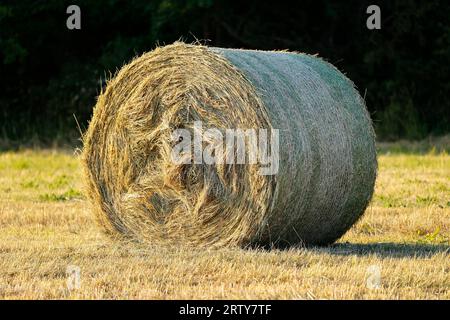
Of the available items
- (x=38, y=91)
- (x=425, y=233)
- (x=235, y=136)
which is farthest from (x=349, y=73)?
(x=235, y=136)

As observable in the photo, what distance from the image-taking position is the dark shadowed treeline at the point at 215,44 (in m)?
20.4

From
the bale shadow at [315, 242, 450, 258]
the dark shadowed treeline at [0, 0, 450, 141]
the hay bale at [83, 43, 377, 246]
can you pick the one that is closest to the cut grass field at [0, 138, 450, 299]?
the bale shadow at [315, 242, 450, 258]

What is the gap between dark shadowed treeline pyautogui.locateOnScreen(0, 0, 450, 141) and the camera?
67.1 feet

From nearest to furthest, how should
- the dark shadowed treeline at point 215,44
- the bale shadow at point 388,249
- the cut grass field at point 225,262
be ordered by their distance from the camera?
the cut grass field at point 225,262 → the bale shadow at point 388,249 → the dark shadowed treeline at point 215,44

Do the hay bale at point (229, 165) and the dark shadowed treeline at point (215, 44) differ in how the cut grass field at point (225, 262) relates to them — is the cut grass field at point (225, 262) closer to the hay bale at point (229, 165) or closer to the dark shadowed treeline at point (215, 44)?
the hay bale at point (229, 165)

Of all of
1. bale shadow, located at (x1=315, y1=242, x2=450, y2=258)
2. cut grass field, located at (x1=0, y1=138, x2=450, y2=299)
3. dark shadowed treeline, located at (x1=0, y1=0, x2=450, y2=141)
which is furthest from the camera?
dark shadowed treeline, located at (x1=0, y1=0, x2=450, y2=141)

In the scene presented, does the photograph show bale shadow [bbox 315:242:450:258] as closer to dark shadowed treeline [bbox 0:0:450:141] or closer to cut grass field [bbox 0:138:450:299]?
cut grass field [bbox 0:138:450:299]

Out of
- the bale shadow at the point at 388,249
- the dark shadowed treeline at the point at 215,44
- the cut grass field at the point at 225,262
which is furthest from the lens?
the dark shadowed treeline at the point at 215,44

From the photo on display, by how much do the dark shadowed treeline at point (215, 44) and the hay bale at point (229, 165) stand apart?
1100 centimetres

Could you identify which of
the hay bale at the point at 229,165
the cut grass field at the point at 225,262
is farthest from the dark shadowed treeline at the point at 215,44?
the hay bale at the point at 229,165

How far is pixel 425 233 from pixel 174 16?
482 inches

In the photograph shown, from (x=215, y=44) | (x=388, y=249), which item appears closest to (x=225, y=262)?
(x=388, y=249)

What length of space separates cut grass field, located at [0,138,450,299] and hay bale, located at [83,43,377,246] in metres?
0.27

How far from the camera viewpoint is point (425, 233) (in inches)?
368
